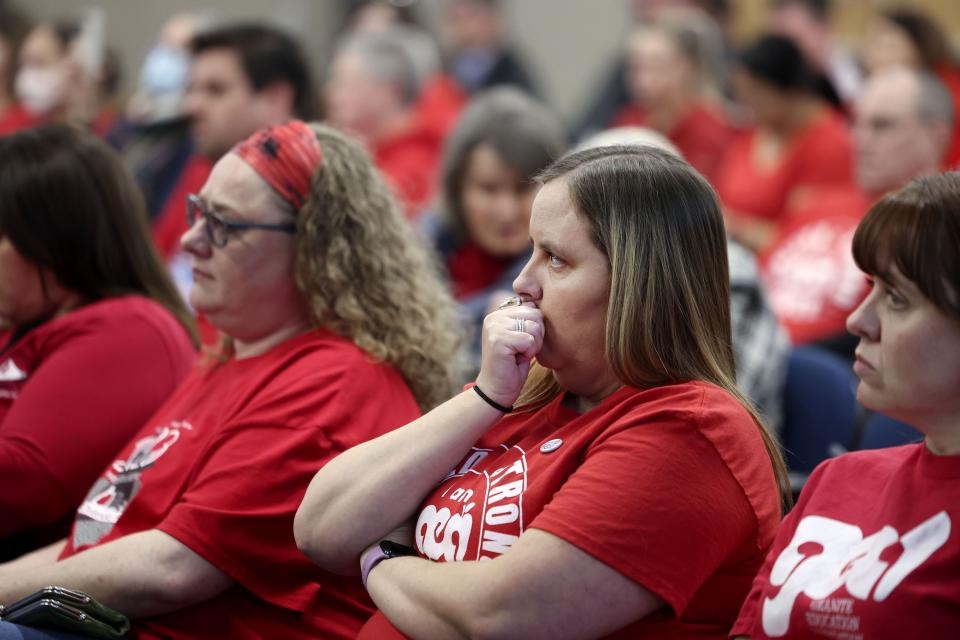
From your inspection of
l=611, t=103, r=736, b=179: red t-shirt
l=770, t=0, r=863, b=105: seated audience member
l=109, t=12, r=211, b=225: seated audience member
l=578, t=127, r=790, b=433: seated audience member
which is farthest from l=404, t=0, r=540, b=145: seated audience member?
l=578, t=127, r=790, b=433: seated audience member

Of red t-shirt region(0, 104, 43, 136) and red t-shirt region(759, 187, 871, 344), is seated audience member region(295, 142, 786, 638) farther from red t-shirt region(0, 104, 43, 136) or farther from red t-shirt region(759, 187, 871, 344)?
red t-shirt region(0, 104, 43, 136)

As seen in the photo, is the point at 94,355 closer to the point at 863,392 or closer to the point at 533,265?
the point at 533,265

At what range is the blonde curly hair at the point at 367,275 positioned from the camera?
220 cm

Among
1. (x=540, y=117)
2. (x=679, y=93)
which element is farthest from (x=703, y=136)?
(x=540, y=117)

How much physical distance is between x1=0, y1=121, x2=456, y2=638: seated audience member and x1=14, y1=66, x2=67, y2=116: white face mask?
4.66 meters

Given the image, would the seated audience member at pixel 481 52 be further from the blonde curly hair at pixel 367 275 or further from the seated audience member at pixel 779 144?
the blonde curly hair at pixel 367 275

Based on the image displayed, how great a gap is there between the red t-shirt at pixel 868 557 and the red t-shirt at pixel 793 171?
391 centimetres

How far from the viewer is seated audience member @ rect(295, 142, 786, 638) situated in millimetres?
1488

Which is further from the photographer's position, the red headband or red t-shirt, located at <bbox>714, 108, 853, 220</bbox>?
red t-shirt, located at <bbox>714, 108, 853, 220</bbox>

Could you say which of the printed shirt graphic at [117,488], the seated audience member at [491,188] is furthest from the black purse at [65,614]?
the seated audience member at [491,188]

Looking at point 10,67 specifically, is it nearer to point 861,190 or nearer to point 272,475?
point 861,190

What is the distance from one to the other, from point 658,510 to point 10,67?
660 centimetres

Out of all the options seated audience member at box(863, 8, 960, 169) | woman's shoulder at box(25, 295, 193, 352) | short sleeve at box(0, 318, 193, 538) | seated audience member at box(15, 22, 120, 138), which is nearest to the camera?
short sleeve at box(0, 318, 193, 538)

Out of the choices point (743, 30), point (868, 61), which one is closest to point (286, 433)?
point (868, 61)
